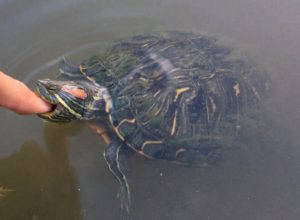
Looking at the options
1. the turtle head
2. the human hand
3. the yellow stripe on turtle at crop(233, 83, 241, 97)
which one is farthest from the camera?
the yellow stripe on turtle at crop(233, 83, 241, 97)

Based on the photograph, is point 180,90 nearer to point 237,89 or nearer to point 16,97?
point 237,89

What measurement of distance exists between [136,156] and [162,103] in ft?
1.80

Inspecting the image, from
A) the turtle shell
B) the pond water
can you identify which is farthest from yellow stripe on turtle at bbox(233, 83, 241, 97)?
the pond water

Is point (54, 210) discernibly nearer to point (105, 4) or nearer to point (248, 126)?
point (248, 126)

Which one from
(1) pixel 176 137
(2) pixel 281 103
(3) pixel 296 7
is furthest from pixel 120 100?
(3) pixel 296 7

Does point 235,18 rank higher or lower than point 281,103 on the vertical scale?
higher

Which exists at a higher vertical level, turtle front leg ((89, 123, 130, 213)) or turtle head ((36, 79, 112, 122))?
turtle head ((36, 79, 112, 122))

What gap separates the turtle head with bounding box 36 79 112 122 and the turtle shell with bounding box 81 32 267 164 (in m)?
0.10

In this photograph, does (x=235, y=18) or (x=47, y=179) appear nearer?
(x=47, y=179)

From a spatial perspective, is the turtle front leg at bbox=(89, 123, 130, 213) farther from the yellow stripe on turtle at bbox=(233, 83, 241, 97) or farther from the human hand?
the yellow stripe on turtle at bbox=(233, 83, 241, 97)

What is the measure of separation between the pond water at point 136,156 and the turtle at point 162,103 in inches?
8.1

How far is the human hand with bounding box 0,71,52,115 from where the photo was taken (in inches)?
82.7

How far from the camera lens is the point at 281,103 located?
3.38m

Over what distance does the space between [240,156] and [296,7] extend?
73.8 inches
